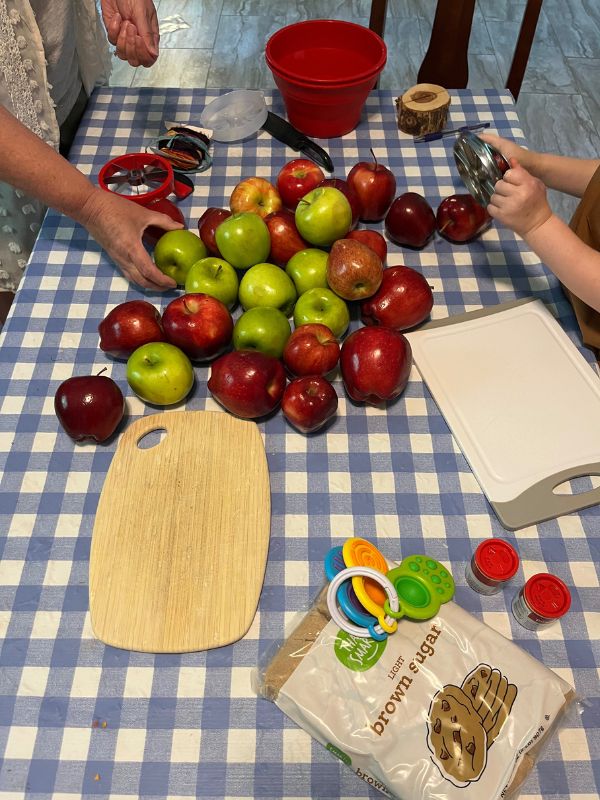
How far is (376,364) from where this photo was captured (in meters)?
0.81

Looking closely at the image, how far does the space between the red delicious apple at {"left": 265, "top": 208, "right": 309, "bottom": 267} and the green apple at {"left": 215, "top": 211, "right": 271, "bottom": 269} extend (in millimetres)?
26

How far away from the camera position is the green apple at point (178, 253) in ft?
3.14

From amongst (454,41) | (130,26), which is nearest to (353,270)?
(130,26)

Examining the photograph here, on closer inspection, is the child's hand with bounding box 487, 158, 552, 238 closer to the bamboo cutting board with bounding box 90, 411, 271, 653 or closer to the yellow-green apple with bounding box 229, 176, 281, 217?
the yellow-green apple with bounding box 229, 176, 281, 217

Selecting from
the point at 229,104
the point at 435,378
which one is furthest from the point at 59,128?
the point at 435,378

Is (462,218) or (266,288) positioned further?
(462,218)

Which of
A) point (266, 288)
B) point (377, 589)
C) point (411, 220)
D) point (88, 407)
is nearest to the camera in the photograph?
point (377, 589)

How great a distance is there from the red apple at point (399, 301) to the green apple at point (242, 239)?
0.63ft

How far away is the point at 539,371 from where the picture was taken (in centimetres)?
89

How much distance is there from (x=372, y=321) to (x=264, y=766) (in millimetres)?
614

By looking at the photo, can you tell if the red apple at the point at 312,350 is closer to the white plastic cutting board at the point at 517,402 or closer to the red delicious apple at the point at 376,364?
the red delicious apple at the point at 376,364

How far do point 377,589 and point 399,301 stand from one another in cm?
44

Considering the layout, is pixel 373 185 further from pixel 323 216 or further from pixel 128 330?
pixel 128 330

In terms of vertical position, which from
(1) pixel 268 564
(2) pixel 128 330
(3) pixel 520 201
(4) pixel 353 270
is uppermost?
(3) pixel 520 201
